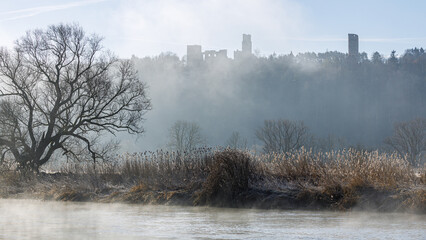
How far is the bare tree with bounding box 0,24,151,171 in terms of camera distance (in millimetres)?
32250

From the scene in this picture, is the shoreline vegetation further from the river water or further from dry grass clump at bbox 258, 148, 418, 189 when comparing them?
the river water

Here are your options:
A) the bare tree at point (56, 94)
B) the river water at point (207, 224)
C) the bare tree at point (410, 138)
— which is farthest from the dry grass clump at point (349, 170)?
the bare tree at point (410, 138)

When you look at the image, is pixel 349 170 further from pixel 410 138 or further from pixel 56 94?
pixel 410 138

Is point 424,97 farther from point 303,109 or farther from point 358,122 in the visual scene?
point 303,109

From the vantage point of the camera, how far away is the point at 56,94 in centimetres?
3362

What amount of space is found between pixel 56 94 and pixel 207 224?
23408 mm

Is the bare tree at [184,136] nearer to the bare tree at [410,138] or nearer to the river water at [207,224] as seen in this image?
the bare tree at [410,138]

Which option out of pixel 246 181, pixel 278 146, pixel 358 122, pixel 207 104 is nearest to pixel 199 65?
pixel 207 104

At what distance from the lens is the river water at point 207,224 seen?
10469 millimetres

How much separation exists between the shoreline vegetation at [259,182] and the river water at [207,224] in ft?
3.07

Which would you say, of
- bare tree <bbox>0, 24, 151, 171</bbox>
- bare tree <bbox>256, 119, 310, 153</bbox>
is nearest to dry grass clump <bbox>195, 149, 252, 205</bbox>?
bare tree <bbox>0, 24, 151, 171</bbox>

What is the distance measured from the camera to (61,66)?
33.3 metres

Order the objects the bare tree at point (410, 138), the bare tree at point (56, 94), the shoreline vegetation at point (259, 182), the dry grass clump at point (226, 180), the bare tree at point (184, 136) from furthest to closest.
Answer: the bare tree at point (184, 136) → the bare tree at point (410, 138) → the bare tree at point (56, 94) → the dry grass clump at point (226, 180) → the shoreline vegetation at point (259, 182)

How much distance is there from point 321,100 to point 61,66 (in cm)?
13666
